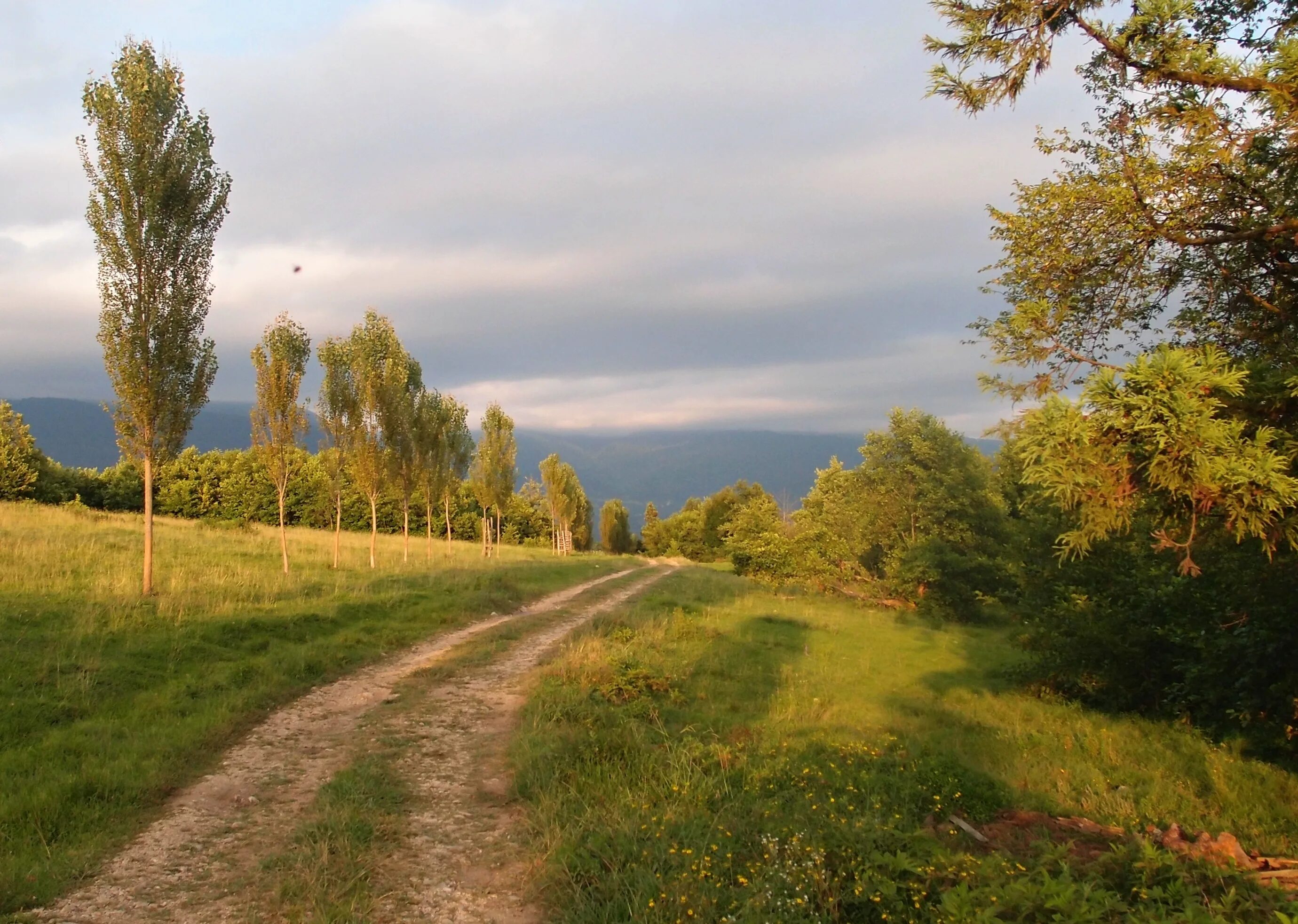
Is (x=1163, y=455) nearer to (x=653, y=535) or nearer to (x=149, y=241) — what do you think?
(x=149, y=241)

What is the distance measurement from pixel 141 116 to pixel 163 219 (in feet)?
6.73

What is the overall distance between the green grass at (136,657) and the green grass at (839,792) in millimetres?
3582

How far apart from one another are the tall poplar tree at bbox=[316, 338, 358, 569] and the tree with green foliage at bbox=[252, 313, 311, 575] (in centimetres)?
470

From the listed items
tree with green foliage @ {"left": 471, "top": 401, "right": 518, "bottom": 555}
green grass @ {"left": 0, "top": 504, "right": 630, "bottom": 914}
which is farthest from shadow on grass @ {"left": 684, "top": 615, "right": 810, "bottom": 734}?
tree with green foliage @ {"left": 471, "top": 401, "right": 518, "bottom": 555}

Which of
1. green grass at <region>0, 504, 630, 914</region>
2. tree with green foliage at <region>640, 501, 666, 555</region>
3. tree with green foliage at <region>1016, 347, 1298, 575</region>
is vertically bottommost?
tree with green foliage at <region>640, 501, 666, 555</region>

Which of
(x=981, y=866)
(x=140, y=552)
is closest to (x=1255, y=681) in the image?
(x=981, y=866)

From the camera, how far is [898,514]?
37.2 m

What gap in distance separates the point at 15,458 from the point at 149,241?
1577 inches

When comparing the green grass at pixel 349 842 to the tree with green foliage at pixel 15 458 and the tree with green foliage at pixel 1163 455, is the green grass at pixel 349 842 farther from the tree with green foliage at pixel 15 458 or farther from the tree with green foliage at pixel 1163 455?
the tree with green foliage at pixel 15 458

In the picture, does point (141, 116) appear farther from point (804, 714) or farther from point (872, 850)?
point (872, 850)

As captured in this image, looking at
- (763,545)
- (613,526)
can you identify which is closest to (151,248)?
(763,545)

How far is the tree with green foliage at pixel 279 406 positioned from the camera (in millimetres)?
21625

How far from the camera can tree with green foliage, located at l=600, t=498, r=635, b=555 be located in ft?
324

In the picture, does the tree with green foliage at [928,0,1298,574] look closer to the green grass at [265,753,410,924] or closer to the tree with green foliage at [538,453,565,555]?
the green grass at [265,753,410,924]
